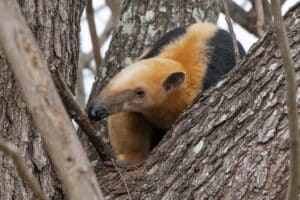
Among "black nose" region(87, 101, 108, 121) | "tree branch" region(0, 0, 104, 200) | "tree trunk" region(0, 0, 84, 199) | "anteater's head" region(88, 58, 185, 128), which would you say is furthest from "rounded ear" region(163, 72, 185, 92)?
"tree branch" region(0, 0, 104, 200)

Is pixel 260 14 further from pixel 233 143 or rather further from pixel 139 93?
pixel 233 143

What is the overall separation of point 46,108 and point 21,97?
140 cm

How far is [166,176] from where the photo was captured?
2.93m

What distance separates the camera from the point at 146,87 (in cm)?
403

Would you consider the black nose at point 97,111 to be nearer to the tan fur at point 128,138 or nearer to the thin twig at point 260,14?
the tan fur at point 128,138

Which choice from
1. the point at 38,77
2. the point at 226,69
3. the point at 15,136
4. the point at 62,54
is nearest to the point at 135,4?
the point at 226,69

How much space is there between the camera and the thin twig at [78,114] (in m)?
2.89

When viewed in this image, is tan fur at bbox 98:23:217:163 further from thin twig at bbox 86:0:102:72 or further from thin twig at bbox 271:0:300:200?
thin twig at bbox 271:0:300:200

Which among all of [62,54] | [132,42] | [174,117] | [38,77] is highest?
[132,42]

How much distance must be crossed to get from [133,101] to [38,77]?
237cm

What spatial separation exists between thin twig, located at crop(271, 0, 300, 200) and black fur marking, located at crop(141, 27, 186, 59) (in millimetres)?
2049

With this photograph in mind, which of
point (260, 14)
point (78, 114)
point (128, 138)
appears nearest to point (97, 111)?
point (128, 138)

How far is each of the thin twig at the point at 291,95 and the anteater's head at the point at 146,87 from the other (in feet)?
5.89

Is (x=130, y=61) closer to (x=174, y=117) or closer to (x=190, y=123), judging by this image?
(x=174, y=117)
